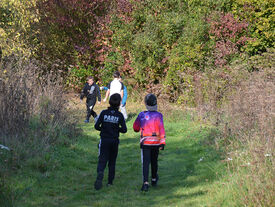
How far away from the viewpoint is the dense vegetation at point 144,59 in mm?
10156

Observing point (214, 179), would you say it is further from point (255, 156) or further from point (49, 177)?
point (49, 177)

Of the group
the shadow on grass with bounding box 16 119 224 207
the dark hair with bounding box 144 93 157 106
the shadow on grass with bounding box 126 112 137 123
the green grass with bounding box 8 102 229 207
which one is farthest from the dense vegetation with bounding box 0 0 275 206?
the shadow on grass with bounding box 126 112 137 123

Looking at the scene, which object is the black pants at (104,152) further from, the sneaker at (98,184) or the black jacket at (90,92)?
the black jacket at (90,92)

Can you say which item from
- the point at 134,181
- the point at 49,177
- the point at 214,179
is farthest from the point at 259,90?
the point at 49,177

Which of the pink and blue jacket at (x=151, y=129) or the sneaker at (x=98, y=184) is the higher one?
the pink and blue jacket at (x=151, y=129)

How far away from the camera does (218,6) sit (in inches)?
854

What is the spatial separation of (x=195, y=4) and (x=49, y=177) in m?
15.5

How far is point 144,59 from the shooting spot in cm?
2231

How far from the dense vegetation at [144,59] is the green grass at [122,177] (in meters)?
0.40

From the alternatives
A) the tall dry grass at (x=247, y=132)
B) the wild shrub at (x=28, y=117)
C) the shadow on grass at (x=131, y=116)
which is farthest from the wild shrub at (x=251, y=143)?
the shadow on grass at (x=131, y=116)

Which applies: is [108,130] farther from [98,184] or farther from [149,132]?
[98,184]

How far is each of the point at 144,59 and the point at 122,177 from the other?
1351cm

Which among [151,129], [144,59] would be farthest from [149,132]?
[144,59]

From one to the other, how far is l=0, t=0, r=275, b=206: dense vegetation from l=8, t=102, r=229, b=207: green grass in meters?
0.40
